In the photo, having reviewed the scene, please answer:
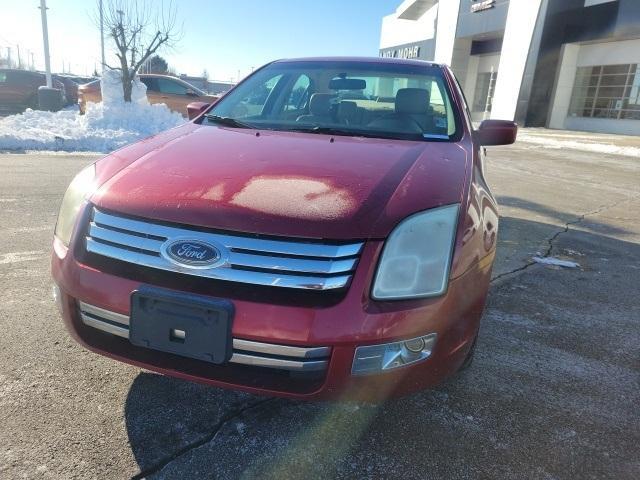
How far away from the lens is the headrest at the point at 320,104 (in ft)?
9.39

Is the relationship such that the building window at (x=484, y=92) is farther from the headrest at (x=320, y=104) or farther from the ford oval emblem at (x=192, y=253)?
the ford oval emblem at (x=192, y=253)

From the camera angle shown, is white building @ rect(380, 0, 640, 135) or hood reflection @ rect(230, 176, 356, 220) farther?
white building @ rect(380, 0, 640, 135)

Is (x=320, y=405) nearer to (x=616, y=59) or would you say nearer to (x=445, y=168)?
(x=445, y=168)

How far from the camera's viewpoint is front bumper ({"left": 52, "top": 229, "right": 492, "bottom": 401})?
1474 mm

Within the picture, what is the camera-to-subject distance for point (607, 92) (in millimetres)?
20406

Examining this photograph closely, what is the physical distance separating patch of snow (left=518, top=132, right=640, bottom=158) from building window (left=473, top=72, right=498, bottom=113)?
34.4ft

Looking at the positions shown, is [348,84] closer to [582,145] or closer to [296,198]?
[296,198]

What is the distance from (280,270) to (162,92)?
1354 centimetres

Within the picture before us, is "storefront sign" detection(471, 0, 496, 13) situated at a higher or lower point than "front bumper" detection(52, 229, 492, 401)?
higher

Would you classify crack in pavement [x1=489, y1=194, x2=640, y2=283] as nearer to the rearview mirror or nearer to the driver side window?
the rearview mirror

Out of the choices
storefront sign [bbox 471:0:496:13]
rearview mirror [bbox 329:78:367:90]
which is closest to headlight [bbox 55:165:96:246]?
rearview mirror [bbox 329:78:367:90]

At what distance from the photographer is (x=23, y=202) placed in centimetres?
494

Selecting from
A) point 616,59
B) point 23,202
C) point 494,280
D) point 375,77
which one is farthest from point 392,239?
point 616,59

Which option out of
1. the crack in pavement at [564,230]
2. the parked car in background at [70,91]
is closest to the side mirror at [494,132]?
the crack in pavement at [564,230]
